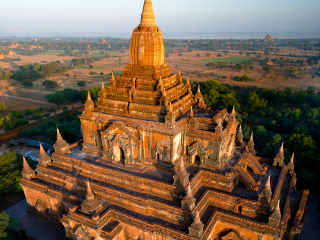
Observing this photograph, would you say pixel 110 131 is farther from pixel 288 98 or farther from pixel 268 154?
pixel 288 98

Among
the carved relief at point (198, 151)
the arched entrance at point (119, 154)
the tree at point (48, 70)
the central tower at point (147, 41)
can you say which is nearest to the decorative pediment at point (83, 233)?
the arched entrance at point (119, 154)

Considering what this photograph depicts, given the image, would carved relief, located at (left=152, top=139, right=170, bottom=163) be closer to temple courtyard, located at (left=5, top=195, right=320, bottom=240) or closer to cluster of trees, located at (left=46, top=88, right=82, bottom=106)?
temple courtyard, located at (left=5, top=195, right=320, bottom=240)

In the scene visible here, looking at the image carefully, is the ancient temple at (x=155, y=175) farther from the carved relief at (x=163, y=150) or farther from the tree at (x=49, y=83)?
the tree at (x=49, y=83)

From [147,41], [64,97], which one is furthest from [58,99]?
[147,41]

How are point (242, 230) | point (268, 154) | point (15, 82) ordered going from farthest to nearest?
1. point (15, 82)
2. point (268, 154)
3. point (242, 230)

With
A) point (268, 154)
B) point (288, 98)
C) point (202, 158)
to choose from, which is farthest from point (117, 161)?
point (288, 98)

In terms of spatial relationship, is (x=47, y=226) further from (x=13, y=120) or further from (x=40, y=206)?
(x=13, y=120)
